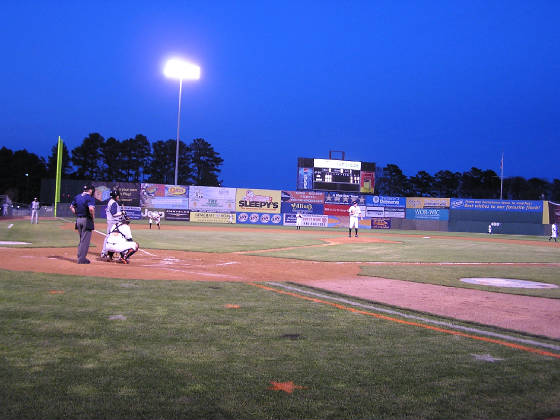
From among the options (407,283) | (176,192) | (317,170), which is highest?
(317,170)

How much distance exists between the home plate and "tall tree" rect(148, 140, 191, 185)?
8119 cm

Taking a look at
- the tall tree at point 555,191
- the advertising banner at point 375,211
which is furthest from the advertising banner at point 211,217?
the tall tree at point 555,191

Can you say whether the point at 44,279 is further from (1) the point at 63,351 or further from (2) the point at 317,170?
(2) the point at 317,170

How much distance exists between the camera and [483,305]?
256 inches

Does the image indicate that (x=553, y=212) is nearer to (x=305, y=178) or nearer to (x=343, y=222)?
(x=343, y=222)

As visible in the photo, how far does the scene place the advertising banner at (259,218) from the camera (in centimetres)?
4891

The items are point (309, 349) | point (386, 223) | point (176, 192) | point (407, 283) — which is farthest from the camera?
point (386, 223)

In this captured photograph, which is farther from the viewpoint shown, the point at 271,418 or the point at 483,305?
the point at 483,305

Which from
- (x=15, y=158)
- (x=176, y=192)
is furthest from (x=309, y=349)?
(x=15, y=158)

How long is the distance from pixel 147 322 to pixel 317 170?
4548 centimetres

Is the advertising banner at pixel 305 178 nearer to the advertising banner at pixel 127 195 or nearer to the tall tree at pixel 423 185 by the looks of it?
the advertising banner at pixel 127 195

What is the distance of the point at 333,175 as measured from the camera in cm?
4988

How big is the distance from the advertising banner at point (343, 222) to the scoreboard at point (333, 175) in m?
3.27

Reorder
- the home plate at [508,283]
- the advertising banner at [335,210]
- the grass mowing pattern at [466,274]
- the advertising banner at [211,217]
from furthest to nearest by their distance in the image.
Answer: the advertising banner at [335,210] → the advertising banner at [211,217] → the home plate at [508,283] → the grass mowing pattern at [466,274]
